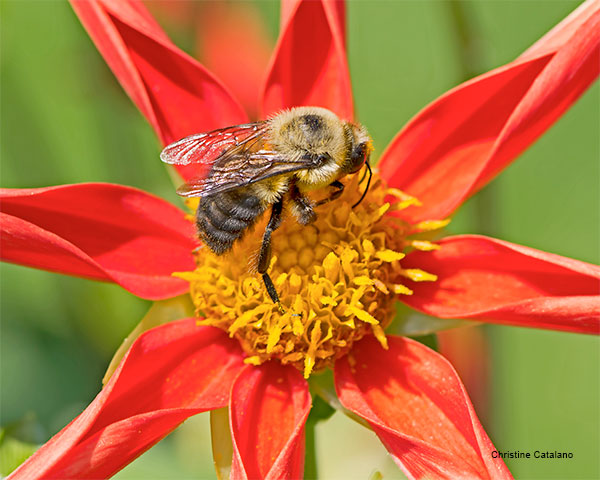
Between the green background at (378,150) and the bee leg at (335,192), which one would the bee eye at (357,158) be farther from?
the green background at (378,150)

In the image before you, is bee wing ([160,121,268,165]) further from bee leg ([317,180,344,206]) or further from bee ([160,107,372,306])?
bee leg ([317,180,344,206])

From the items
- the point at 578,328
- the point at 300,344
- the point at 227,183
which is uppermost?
the point at 227,183

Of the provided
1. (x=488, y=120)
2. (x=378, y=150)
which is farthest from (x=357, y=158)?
(x=378, y=150)

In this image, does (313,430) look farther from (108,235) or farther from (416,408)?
(108,235)

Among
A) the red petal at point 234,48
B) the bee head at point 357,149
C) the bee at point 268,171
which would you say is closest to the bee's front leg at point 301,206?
the bee at point 268,171

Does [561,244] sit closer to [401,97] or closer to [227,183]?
[401,97]

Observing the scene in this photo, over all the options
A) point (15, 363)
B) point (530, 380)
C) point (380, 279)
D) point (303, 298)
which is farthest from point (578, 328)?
point (15, 363)
